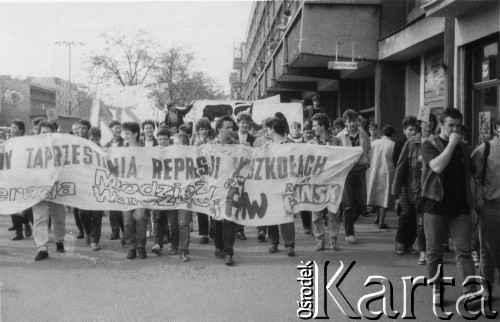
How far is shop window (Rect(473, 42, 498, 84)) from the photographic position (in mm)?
8273

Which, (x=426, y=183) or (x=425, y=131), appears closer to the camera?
(x=426, y=183)

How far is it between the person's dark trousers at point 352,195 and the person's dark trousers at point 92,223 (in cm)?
339

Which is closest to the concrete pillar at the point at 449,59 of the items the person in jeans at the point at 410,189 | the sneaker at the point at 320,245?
the person in jeans at the point at 410,189

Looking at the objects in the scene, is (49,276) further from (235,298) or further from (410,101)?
(410,101)

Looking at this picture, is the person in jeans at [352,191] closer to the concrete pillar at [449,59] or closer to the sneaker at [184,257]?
the concrete pillar at [449,59]

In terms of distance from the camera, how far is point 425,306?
4926 mm

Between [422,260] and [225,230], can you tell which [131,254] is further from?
[422,260]

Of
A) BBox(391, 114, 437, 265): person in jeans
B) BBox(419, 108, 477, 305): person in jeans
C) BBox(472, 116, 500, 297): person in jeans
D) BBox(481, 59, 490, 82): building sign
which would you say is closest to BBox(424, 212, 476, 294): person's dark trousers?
BBox(419, 108, 477, 305): person in jeans

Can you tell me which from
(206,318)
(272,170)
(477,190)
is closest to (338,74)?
(272,170)

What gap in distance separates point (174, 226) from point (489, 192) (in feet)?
12.5

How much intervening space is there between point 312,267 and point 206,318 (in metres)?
1.00

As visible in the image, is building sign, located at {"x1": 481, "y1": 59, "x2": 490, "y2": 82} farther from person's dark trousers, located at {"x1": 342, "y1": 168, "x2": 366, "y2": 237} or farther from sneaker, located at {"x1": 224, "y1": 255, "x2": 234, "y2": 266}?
sneaker, located at {"x1": 224, "y1": 255, "x2": 234, "y2": 266}

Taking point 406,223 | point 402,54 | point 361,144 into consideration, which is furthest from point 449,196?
point 402,54

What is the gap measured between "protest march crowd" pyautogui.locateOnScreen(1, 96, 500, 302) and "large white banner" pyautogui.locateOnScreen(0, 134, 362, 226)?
20 cm
